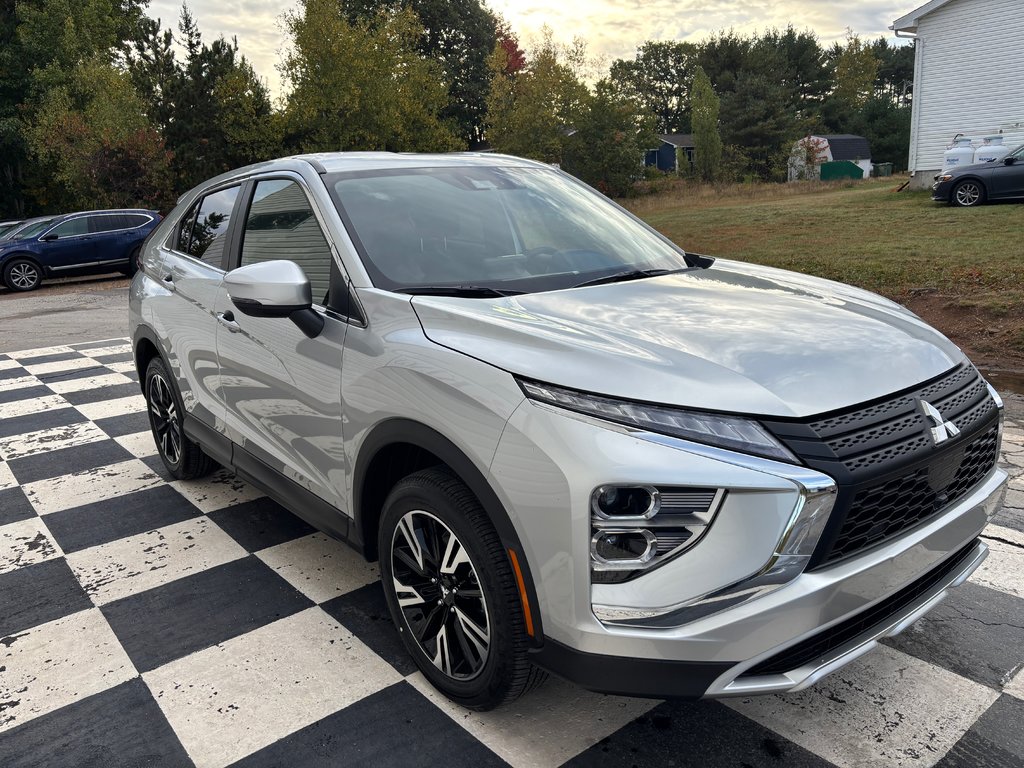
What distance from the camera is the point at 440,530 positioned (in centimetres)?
224

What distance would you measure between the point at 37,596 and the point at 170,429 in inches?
52.3

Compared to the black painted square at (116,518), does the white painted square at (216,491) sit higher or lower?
lower

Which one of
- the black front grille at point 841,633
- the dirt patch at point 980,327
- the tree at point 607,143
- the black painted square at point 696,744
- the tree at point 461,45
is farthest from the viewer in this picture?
the tree at point 461,45

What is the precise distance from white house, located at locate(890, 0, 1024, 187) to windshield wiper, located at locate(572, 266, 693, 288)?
20.9 m

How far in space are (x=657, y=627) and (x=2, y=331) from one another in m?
11.5

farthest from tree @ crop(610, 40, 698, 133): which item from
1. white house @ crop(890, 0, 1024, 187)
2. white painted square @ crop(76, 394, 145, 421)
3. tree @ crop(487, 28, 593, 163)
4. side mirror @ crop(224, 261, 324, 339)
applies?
side mirror @ crop(224, 261, 324, 339)

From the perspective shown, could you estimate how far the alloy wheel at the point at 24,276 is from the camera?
16172 millimetres

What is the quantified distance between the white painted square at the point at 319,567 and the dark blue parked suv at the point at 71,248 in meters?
14.9

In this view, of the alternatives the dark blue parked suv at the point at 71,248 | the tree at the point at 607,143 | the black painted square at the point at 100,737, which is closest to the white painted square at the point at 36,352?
the black painted square at the point at 100,737

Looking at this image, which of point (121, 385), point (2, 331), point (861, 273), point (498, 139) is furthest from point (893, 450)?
point (498, 139)

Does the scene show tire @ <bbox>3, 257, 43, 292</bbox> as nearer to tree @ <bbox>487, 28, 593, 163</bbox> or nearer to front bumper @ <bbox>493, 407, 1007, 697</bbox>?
front bumper @ <bbox>493, 407, 1007, 697</bbox>

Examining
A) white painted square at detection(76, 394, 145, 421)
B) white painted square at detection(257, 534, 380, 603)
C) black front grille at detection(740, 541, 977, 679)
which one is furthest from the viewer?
white painted square at detection(76, 394, 145, 421)

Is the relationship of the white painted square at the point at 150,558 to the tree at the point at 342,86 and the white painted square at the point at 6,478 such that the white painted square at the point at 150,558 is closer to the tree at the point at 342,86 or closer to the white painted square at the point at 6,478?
the white painted square at the point at 6,478

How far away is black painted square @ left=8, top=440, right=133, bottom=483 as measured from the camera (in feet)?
15.2
